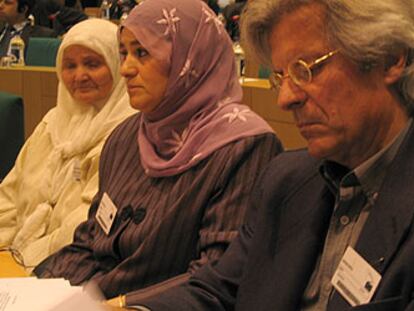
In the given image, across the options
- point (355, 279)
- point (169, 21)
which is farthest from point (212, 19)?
point (355, 279)

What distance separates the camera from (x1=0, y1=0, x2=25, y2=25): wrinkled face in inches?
269

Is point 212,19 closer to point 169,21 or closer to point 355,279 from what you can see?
point 169,21

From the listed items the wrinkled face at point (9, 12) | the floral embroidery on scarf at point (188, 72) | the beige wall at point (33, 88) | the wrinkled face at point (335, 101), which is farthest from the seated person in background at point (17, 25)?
the wrinkled face at point (335, 101)

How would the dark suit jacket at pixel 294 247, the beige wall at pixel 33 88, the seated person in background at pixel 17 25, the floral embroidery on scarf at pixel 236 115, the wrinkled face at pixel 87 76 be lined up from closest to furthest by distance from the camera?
the dark suit jacket at pixel 294 247 → the floral embroidery on scarf at pixel 236 115 → the wrinkled face at pixel 87 76 → the beige wall at pixel 33 88 → the seated person in background at pixel 17 25

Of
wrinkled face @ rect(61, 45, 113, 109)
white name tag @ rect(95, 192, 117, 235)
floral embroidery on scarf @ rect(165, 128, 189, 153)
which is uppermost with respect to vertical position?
floral embroidery on scarf @ rect(165, 128, 189, 153)

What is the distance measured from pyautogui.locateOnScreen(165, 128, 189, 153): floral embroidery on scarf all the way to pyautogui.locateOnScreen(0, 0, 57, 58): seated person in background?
15.3 feet

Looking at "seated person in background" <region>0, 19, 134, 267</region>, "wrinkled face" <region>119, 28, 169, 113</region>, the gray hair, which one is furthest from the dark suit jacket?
"seated person in background" <region>0, 19, 134, 267</region>

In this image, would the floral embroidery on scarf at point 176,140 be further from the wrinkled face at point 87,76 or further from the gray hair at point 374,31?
the gray hair at point 374,31

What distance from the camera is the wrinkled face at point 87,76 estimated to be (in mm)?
2936

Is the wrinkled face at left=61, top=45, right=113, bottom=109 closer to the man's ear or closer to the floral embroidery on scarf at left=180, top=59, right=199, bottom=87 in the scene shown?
the floral embroidery on scarf at left=180, top=59, right=199, bottom=87

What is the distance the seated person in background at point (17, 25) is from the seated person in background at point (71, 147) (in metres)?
3.75

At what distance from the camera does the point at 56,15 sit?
8.05 metres

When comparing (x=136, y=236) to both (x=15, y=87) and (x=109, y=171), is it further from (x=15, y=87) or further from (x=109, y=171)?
(x=15, y=87)

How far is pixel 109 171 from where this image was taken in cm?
243
